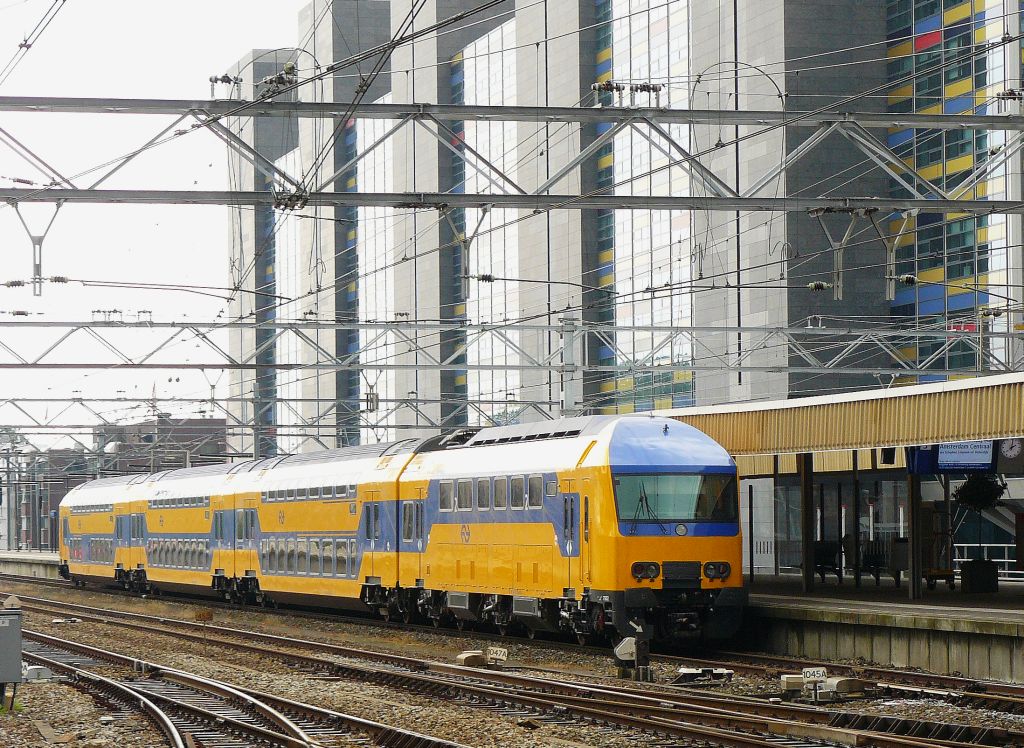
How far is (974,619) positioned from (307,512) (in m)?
17.9

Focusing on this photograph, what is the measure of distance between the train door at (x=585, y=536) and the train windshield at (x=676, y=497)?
57 cm

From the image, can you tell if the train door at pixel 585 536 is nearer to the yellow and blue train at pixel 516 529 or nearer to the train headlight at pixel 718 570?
the yellow and blue train at pixel 516 529

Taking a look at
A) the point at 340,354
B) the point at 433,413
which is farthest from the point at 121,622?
the point at 340,354

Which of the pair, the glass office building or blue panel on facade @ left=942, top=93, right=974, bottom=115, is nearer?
the glass office building

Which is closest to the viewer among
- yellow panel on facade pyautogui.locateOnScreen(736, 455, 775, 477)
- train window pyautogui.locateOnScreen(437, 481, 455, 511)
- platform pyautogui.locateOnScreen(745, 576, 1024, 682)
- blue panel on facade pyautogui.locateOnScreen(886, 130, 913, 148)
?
platform pyautogui.locateOnScreen(745, 576, 1024, 682)

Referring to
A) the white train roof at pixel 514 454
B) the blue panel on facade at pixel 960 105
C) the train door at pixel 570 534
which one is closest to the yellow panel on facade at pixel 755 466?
the white train roof at pixel 514 454

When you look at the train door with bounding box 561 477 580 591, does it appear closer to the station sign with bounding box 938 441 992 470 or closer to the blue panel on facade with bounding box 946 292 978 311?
the station sign with bounding box 938 441 992 470

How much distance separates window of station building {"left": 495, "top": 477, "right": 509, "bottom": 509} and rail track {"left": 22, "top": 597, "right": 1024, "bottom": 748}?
11.2 ft

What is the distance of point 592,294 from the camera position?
60969 millimetres

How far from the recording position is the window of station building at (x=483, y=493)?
25.1 metres

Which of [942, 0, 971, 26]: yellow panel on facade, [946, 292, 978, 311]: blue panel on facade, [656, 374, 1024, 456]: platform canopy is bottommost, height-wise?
[656, 374, 1024, 456]: platform canopy

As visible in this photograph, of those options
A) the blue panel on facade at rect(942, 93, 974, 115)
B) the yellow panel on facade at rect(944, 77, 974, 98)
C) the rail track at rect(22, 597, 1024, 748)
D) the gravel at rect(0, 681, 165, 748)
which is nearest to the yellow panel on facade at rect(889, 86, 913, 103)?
the yellow panel on facade at rect(944, 77, 974, 98)

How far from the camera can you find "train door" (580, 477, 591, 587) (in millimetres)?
21844

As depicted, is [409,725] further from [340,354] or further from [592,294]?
[340,354]
